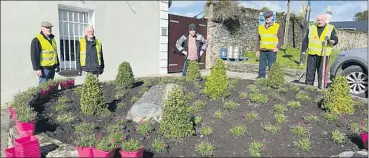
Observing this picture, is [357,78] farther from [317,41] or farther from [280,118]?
[280,118]

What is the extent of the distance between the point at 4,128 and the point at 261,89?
5.22 metres

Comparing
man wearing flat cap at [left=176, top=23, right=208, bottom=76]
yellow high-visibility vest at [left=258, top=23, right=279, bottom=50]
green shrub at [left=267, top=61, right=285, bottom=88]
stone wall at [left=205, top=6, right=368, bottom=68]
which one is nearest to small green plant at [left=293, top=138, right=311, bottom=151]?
green shrub at [left=267, top=61, right=285, bottom=88]

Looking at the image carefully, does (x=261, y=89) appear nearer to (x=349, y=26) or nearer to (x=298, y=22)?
(x=298, y=22)

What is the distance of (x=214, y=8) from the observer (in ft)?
44.4

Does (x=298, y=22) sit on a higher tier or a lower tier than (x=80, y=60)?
higher

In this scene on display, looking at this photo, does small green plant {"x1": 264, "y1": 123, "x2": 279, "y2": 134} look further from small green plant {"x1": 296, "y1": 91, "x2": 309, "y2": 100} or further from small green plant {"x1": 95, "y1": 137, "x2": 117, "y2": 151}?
small green plant {"x1": 95, "y1": 137, "x2": 117, "y2": 151}

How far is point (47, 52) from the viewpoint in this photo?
5.75 metres

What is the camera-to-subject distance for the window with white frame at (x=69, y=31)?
8.10 m

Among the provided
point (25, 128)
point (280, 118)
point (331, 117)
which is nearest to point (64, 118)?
point (25, 128)

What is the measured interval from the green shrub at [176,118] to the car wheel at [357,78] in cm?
552

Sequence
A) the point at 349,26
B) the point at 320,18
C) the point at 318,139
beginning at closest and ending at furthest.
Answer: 1. the point at 318,139
2. the point at 320,18
3. the point at 349,26

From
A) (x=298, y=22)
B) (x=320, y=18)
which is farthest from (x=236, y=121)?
(x=298, y=22)

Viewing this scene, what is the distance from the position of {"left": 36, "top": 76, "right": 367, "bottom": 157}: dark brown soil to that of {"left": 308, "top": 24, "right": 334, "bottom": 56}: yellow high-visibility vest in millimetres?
1658

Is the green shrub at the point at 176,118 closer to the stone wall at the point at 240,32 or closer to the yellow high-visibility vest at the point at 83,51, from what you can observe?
the yellow high-visibility vest at the point at 83,51
